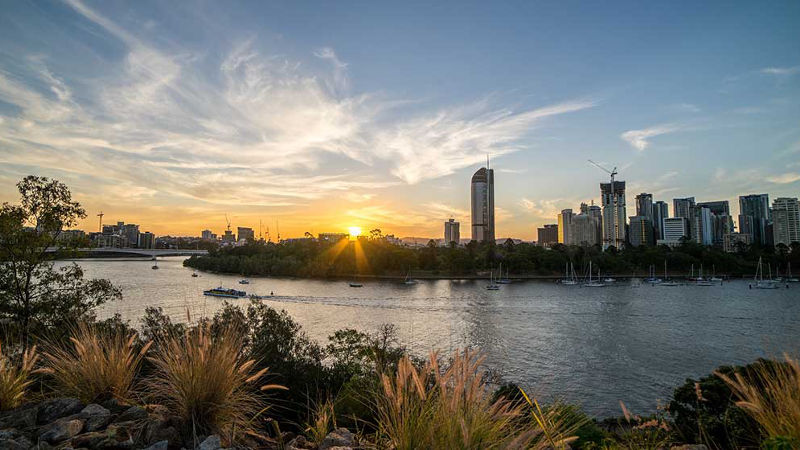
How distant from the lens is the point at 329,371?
11.8 m

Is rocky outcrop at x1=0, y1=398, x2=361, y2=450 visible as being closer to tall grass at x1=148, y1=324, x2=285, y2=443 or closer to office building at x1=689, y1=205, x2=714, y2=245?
tall grass at x1=148, y1=324, x2=285, y2=443

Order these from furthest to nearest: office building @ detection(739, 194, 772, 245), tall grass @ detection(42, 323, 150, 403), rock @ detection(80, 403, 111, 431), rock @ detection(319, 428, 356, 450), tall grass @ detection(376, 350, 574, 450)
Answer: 1. office building @ detection(739, 194, 772, 245)
2. tall grass @ detection(42, 323, 150, 403)
3. rock @ detection(80, 403, 111, 431)
4. rock @ detection(319, 428, 356, 450)
5. tall grass @ detection(376, 350, 574, 450)

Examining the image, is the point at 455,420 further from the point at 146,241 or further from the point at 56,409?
the point at 146,241

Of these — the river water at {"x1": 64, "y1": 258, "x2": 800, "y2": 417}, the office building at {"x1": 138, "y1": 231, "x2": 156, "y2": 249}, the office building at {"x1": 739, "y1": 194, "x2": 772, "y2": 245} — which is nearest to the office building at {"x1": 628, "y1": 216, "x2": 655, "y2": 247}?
the office building at {"x1": 739, "y1": 194, "x2": 772, "y2": 245}

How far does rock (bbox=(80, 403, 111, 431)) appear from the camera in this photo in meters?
3.36

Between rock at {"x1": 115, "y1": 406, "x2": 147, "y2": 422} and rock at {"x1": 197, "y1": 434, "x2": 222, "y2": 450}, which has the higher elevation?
rock at {"x1": 197, "y1": 434, "x2": 222, "y2": 450}

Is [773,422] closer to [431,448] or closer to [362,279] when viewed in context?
[431,448]

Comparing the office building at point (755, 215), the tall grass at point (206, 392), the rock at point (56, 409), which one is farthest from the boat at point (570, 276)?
the office building at point (755, 215)

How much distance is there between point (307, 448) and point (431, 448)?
1.58m

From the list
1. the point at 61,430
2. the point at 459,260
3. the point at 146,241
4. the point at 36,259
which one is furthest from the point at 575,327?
the point at 146,241

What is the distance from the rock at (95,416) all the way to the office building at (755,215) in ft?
681

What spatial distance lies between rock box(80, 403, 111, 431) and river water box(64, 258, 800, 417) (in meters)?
5.36

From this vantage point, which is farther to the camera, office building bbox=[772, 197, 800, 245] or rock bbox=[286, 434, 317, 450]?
office building bbox=[772, 197, 800, 245]

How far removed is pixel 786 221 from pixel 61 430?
645ft
